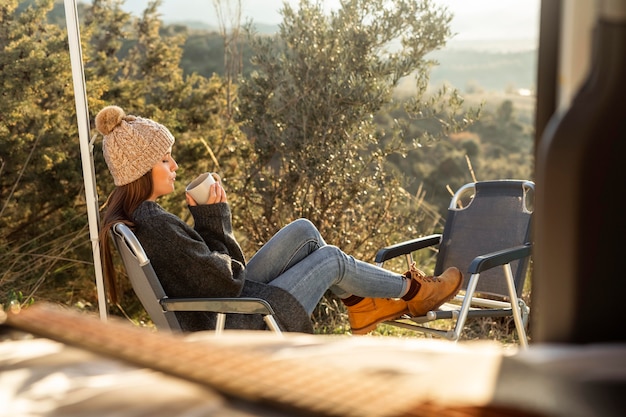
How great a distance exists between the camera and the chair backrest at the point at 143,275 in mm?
3186

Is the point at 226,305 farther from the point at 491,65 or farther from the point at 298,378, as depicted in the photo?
the point at 491,65

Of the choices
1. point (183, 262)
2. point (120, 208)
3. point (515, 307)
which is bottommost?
point (515, 307)

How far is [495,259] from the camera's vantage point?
368 cm

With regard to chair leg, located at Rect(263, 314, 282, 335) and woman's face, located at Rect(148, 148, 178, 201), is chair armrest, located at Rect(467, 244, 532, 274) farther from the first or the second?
woman's face, located at Rect(148, 148, 178, 201)

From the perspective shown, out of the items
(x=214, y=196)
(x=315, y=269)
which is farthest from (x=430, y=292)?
(x=214, y=196)

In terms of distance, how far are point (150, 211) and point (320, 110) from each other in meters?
2.58

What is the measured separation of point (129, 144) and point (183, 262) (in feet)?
1.93

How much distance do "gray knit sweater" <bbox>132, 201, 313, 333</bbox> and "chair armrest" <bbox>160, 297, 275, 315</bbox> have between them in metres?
0.17

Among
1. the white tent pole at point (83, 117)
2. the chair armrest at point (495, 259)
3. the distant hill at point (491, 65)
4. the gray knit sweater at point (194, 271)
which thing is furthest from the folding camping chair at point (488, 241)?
the distant hill at point (491, 65)

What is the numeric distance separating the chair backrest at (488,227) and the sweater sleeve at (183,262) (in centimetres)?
150

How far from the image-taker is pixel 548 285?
40.8 inches

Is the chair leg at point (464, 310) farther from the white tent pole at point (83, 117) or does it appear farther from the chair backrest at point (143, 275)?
the white tent pole at point (83, 117)

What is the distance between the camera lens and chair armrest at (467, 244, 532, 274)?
3.64m

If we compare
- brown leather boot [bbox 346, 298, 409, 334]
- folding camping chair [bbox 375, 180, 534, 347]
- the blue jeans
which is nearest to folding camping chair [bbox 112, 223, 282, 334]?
the blue jeans
